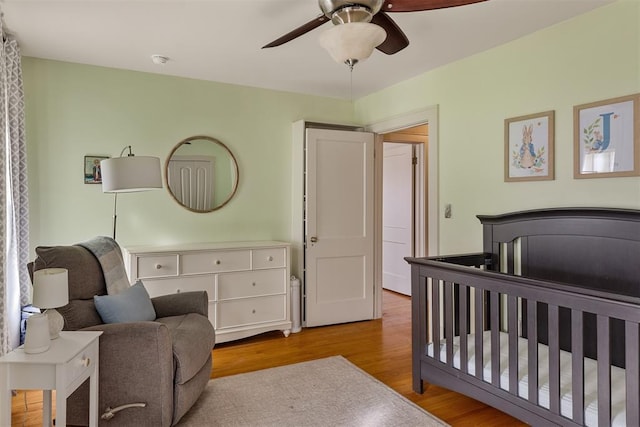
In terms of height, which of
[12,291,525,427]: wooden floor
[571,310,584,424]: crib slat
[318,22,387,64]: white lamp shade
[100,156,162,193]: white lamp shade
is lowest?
[12,291,525,427]: wooden floor

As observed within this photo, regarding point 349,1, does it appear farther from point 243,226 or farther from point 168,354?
point 243,226

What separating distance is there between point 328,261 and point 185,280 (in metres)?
1.39

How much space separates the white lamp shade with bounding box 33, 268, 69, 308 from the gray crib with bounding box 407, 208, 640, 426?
6.33 ft

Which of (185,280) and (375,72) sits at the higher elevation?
(375,72)

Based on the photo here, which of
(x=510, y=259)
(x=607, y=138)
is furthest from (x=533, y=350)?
(x=607, y=138)

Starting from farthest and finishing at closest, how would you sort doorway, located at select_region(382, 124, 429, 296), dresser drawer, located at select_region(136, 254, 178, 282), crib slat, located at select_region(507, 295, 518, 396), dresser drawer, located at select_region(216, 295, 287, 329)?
doorway, located at select_region(382, 124, 429, 296), dresser drawer, located at select_region(216, 295, 287, 329), dresser drawer, located at select_region(136, 254, 178, 282), crib slat, located at select_region(507, 295, 518, 396)

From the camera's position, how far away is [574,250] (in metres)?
2.38

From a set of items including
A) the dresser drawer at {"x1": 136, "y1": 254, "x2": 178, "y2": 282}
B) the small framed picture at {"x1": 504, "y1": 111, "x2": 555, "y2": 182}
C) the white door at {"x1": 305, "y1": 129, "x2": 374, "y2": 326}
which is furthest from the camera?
the white door at {"x1": 305, "y1": 129, "x2": 374, "y2": 326}

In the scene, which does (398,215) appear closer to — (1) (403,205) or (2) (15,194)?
(1) (403,205)

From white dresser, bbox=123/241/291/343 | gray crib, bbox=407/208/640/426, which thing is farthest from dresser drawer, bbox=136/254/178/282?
gray crib, bbox=407/208/640/426

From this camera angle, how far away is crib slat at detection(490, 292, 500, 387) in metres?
2.11

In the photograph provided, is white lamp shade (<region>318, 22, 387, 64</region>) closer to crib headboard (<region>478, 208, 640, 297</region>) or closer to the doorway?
crib headboard (<region>478, 208, 640, 297</region>)

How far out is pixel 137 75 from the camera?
137 inches

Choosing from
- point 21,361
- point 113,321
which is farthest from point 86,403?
point 21,361
